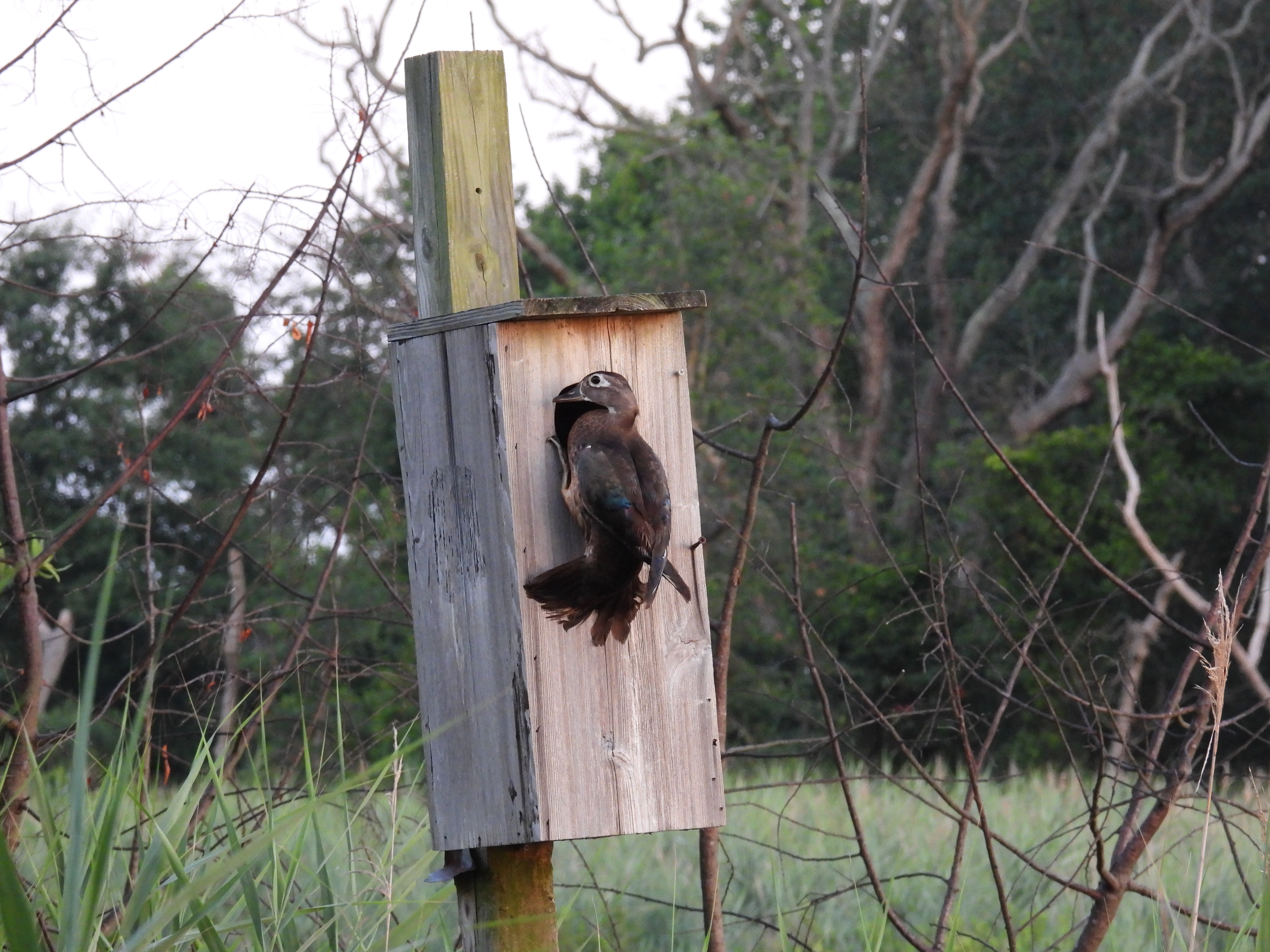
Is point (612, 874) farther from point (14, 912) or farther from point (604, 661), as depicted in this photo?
point (14, 912)

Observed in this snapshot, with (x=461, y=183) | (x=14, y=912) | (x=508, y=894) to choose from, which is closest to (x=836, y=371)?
(x=461, y=183)

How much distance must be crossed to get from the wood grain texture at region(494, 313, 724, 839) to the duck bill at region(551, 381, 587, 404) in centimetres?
3

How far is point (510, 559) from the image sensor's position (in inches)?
102

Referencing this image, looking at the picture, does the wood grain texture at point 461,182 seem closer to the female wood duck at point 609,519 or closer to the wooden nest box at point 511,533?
the wooden nest box at point 511,533

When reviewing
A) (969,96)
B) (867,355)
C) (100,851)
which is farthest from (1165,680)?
(100,851)

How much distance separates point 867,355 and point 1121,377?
12.8 ft

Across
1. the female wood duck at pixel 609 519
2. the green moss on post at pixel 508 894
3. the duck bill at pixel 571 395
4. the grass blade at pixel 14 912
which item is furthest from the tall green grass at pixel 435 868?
the duck bill at pixel 571 395

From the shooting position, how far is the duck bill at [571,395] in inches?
105

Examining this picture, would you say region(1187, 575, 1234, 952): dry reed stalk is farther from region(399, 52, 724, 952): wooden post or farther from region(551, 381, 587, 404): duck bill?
region(551, 381, 587, 404): duck bill

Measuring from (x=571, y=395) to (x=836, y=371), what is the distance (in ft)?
6.34

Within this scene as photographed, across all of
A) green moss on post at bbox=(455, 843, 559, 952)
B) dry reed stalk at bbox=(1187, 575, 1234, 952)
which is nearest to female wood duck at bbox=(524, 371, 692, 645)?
green moss on post at bbox=(455, 843, 559, 952)

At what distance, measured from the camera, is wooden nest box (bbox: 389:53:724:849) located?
2.59m

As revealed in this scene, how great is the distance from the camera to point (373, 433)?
12227 millimetres

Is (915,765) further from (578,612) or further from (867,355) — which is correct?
(867,355)
